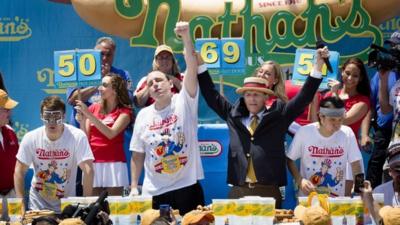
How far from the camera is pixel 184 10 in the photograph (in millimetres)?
9336

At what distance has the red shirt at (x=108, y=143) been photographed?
8.05 meters

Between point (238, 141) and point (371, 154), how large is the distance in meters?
1.62

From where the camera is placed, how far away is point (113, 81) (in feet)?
26.6

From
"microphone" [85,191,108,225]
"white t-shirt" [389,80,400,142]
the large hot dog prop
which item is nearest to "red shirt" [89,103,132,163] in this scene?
the large hot dog prop

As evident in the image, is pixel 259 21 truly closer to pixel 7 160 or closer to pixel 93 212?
pixel 7 160

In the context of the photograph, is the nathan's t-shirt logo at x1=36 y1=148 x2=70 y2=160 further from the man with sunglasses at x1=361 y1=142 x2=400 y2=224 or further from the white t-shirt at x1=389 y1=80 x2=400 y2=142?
the white t-shirt at x1=389 y1=80 x2=400 y2=142

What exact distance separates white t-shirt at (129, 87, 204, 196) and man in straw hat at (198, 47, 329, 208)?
11.0 inches

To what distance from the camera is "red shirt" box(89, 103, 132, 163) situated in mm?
8055

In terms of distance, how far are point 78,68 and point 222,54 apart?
1121 mm

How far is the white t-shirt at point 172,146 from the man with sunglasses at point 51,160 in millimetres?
475

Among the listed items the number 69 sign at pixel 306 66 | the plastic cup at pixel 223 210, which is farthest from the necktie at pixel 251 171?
the plastic cup at pixel 223 210

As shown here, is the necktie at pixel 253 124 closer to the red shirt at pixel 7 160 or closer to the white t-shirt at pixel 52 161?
the white t-shirt at pixel 52 161

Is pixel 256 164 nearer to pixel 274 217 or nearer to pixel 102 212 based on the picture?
pixel 274 217

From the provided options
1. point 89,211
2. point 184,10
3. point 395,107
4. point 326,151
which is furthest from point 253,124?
point 184,10
